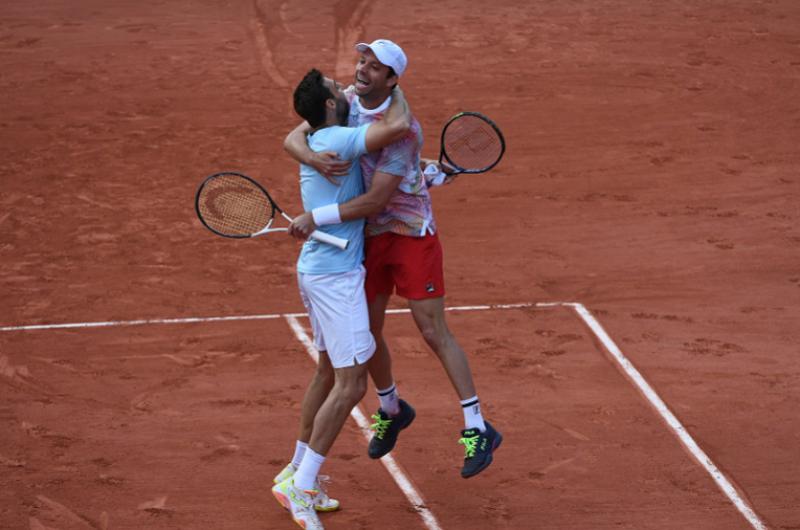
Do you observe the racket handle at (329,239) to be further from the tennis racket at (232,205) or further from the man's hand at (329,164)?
the tennis racket at (232,205)

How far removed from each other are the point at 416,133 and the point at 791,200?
7344mm

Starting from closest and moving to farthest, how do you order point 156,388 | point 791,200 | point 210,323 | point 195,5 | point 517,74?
point 156,388 < point 210,323 < point 791,200 < point 517,74 < point 195,5

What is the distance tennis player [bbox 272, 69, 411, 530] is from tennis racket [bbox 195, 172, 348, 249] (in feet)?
1.61

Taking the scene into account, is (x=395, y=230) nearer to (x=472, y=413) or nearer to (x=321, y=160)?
(x=321, y=160)

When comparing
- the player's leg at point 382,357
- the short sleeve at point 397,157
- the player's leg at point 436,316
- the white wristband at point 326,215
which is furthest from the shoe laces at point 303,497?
the short sleeve at point 397,157

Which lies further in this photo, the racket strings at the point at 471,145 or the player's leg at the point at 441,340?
the racket strings at the point at 471,145

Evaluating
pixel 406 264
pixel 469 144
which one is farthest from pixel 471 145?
pixel 406 264

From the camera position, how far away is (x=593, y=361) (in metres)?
9.56

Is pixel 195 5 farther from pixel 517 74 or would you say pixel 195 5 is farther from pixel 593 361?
pixel 593 361

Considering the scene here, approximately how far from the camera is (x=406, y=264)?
7203 millimetres

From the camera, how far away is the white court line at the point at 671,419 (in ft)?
24.9

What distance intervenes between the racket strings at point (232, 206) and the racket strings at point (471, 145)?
46.0 inches

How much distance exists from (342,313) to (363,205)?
2.03 ft

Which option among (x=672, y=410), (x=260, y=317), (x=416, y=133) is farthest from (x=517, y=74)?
(x=416, y=133)
